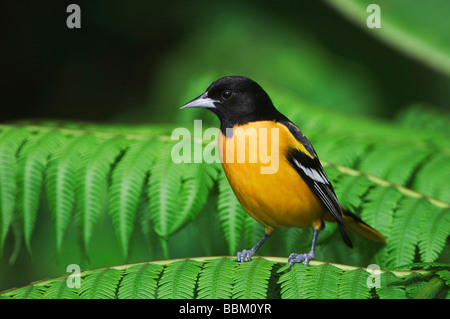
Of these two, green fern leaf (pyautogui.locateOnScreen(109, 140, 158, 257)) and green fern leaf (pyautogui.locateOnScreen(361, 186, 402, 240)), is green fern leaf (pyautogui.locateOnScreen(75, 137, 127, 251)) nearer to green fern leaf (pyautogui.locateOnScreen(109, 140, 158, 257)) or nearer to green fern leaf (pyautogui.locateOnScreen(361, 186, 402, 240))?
green fern leaf (pyautogui.locateOnScreen(109, 140, 158, 257))

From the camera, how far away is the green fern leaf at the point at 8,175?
7.43ft

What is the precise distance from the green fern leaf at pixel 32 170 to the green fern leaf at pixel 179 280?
2.34 ft

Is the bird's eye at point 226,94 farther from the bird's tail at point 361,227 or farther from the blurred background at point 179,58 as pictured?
the blurred background at point 179,58

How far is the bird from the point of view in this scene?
1.72 m

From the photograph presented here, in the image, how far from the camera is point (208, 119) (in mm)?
3826

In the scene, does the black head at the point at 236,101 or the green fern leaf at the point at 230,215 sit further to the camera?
the green fern leaf at the point at 230,215

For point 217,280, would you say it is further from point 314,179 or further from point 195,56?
point 195,56

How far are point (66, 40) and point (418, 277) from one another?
13.1 feet

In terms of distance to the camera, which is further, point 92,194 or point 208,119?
point 208,119

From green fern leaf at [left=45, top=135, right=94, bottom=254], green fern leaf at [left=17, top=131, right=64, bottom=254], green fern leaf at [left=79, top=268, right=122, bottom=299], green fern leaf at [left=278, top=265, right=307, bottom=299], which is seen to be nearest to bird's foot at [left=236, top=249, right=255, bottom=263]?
green fern leaf at [left=278, top=265, right=307, bottom=299]

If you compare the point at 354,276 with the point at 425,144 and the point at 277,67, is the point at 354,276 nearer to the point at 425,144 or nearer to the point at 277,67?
the point at 425,144

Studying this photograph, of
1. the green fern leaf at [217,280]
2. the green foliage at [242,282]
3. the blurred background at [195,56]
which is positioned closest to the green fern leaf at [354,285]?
the green foliage at [242,282]
